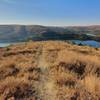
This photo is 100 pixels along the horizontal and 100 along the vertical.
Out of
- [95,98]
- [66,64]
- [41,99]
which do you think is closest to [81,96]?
[95,98]

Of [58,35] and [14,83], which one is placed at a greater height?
[14,83]

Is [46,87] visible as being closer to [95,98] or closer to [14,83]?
[14,83]

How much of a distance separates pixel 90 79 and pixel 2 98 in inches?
120

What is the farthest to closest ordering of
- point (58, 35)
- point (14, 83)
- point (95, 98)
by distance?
1. point (58, 35)
2. point (14, 83)
3. point (95, 98)

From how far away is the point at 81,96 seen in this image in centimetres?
671

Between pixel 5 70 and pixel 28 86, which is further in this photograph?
pixel 5 70

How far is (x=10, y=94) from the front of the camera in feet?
23.2

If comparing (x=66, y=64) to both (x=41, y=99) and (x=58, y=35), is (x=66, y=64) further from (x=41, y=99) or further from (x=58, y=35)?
(x=58, y=35)

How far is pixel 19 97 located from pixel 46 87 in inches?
46.8

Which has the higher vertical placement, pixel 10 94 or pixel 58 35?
pixel 10 94

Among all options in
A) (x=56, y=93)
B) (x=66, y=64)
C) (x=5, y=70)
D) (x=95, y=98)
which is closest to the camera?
(x=95, y=98)

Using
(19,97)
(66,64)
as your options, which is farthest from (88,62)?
(19,97)

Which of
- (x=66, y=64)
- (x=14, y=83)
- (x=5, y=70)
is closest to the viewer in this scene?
(x=14, y=83)

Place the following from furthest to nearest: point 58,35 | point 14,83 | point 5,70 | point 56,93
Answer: point 58,35 → point 5,70 → point 14,83 → point 56,93
